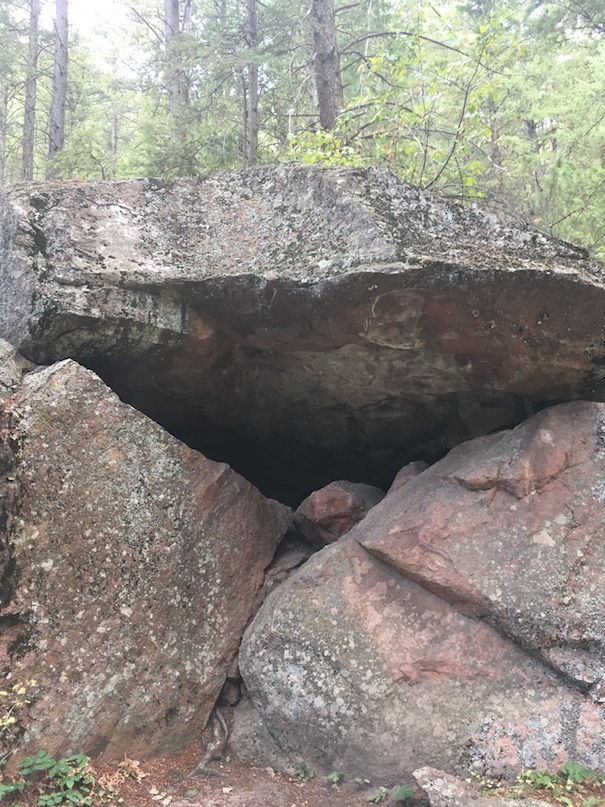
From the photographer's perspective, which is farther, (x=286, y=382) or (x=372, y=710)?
(x=286, y=382)

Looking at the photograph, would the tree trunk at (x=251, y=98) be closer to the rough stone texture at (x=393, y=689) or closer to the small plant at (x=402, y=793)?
the rough stone texture at (x=393, y=689)

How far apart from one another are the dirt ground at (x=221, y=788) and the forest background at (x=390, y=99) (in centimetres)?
757

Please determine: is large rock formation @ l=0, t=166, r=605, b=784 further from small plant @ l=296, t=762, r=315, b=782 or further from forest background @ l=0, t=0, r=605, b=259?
forest background @ l=0, t=0, r=605, b=259

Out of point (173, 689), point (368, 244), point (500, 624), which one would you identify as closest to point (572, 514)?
point (500, 624)

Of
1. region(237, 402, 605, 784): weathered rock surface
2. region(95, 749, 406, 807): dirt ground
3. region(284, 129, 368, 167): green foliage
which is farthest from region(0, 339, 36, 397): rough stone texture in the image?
region(284, 129, 368, 167): green foliage

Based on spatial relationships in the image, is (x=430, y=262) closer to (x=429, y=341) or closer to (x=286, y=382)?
(x=429, y=341)

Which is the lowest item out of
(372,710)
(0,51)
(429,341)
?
(372,710)

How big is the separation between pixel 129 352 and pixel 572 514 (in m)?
3.83

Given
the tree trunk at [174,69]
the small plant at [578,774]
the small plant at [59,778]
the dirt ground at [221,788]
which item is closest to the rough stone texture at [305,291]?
the small plant at [578,774]

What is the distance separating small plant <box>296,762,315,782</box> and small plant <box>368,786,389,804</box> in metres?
0.45

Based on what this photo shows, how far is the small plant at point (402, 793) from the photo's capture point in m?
3.77

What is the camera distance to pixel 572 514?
178 inches

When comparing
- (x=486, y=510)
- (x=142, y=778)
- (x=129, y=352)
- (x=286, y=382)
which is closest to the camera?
(x=142, y=778)

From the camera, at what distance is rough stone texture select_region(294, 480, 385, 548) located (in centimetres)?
572
